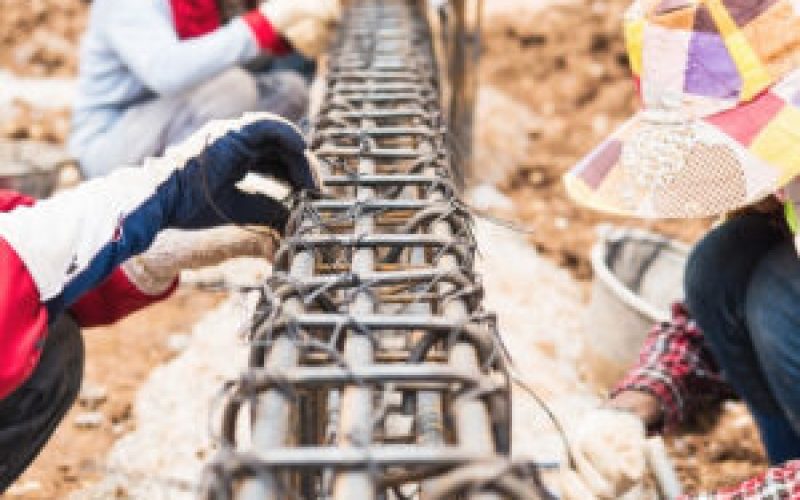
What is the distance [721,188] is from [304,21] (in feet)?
6.80

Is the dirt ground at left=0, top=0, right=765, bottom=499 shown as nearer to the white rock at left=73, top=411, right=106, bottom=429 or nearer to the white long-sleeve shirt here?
the white rock at left=73, top=411, right=106, bottom=429

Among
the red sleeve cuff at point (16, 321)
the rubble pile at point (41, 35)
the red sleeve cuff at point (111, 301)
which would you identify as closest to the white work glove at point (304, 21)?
the red sleeve cuff at point (111, 301)

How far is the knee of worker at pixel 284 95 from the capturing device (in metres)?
3.98

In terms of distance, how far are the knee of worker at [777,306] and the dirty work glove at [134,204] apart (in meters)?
1.02

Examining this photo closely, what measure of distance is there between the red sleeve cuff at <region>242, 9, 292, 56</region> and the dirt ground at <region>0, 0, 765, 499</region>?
1.01 metres

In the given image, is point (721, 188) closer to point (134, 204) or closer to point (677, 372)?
point (677, 372)

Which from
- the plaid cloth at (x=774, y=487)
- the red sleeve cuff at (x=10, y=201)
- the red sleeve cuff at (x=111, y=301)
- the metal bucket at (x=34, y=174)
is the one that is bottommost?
the metal bucket at (x=34, y=174)

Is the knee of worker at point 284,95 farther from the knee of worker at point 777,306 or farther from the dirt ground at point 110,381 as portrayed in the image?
the knee of worker at point 777,306

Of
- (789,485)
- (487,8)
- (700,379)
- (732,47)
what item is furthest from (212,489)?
(487,8)

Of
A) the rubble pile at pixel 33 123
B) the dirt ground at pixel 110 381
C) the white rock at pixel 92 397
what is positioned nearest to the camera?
the dirt ground at pixel 110 381

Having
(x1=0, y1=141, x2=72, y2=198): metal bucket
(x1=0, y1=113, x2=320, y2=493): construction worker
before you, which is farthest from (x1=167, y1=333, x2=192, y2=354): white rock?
(x1=0, y1=113, x2=320, y2=493): construction worker

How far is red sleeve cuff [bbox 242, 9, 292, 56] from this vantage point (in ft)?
12.1

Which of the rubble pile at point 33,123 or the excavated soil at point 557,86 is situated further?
the rubble pile at point 33,123

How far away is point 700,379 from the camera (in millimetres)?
2611
